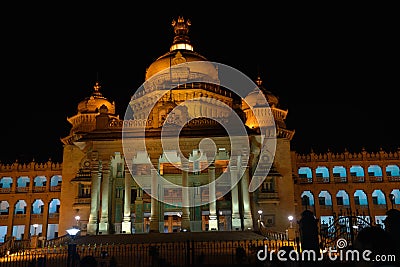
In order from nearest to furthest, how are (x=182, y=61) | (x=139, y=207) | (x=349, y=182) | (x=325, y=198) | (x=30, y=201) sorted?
(x=139, y=207) < (x=182, y=61) < (x=349, y=182) < (x=30, y=201) < (x=325, y=198)

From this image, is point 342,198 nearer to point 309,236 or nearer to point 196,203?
point 196,203

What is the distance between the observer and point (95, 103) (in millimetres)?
56406

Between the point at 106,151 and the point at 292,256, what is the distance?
25.6m

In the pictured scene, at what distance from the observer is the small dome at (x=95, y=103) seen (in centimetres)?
5606

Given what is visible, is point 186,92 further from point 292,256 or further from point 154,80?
point 292,256

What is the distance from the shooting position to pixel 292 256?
65.3 ft

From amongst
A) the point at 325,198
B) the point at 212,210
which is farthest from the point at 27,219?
the point at 325,198

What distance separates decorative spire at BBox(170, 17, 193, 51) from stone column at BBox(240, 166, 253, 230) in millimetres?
25939

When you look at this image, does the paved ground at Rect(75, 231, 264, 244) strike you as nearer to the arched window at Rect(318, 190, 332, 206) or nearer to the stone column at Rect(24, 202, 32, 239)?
the stone column at Rect(24, 202, 32, 239)

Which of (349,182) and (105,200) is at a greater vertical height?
(349,182)

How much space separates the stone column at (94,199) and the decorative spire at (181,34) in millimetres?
25520

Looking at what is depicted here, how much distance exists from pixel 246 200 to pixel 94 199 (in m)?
13.1

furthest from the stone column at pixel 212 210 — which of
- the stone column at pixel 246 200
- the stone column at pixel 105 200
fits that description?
the stone column at pixel 105 200

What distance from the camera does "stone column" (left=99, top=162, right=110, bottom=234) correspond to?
40438 millimetres
